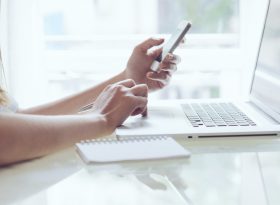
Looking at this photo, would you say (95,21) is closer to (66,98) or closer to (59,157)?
(66,98)

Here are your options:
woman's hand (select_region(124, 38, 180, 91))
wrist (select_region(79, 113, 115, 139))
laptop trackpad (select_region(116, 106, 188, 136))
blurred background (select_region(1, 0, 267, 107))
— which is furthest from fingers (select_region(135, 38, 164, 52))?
blurred background (select_region(1, 0, 267, 107))

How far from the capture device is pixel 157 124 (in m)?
1.02

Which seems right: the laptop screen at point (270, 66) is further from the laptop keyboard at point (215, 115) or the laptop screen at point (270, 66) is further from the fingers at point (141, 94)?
the fingers at point (141, 94)

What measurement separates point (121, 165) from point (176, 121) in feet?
1.01

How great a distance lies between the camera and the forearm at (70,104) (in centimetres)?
128

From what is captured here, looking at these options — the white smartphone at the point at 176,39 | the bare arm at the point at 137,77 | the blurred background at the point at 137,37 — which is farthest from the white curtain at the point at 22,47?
the white smartphone at the point at 176,39

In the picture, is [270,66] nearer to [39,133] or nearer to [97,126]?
[97,126]

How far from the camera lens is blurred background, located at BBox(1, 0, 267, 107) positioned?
2.29m

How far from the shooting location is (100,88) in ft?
4.42

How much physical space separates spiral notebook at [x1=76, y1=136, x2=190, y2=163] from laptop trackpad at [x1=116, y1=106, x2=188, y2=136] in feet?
0.26

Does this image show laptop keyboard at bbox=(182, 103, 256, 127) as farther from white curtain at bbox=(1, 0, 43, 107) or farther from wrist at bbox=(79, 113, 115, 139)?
white curtain at bbox=(1, 0, 43, 107)

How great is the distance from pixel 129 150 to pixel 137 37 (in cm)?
155

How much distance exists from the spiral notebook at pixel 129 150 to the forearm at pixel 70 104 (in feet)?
1.45

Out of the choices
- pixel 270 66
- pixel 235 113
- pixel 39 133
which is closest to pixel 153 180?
pixel 39 133
